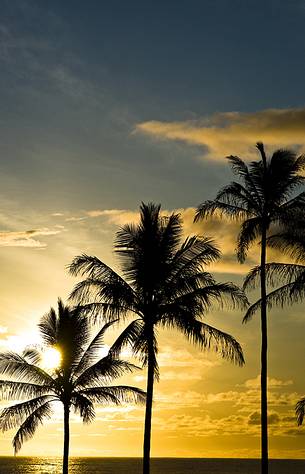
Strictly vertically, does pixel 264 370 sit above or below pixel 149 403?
above

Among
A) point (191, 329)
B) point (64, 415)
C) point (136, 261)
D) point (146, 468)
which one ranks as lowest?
point (146, 468)

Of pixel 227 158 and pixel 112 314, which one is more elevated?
pixel 227 158

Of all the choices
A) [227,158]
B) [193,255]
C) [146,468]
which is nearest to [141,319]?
[193,255]

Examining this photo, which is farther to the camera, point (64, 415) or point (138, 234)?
point (64, 415)

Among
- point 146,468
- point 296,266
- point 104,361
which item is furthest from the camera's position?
point 104,361

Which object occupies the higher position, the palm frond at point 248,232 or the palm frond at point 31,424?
the palm frond at point 248,232

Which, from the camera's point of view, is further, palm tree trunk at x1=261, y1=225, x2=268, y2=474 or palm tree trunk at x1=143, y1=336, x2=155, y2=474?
palm tree trunk at x1=143, y1=336, x2=155, y2=474

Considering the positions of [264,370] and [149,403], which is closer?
[149,403]

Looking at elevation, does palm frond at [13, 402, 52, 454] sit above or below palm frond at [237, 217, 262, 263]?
below

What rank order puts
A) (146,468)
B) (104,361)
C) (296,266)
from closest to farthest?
1. (146,468)
2. (296,266)
3. (104,361)

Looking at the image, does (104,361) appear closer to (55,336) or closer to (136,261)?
(55,336)

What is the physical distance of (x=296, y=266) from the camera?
33812 millimetres

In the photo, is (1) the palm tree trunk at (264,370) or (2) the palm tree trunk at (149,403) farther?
(2) the palm tree trunk at (149,403)

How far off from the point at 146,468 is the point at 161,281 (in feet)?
23.3
